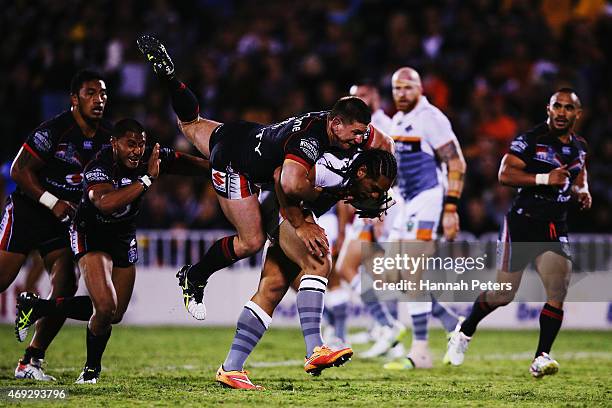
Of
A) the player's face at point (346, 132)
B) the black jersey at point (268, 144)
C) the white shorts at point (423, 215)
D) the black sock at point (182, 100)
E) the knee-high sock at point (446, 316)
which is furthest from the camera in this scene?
the knee-high sock at point (446, 316)

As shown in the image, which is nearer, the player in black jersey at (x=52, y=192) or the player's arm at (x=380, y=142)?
the player's arm at (x=380, y=142)

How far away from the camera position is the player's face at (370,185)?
7.72 meters

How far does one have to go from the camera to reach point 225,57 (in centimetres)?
1967

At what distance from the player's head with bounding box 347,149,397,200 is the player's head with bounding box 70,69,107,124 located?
2.65m

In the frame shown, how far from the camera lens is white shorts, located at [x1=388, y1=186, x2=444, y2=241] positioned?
10906mm

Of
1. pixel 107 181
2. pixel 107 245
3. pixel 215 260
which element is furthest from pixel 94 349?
pixel 107 181

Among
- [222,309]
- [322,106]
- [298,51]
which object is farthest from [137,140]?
[298,51]

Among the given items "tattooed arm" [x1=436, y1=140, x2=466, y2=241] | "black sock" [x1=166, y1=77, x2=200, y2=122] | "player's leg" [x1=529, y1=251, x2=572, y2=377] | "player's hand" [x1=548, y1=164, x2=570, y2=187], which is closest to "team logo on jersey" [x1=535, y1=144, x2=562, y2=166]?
"player's hand" [x1=548, y1=164, x2=570, y2=187]

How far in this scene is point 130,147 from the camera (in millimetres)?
8555

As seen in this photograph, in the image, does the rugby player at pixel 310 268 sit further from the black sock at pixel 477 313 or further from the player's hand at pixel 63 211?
the black sock at pixel 477 313

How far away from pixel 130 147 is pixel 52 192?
1.29 meters

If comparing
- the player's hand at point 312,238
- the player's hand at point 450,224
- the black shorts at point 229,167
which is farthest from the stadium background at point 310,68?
the player's hand at point 312,238

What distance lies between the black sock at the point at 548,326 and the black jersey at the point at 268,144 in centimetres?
295

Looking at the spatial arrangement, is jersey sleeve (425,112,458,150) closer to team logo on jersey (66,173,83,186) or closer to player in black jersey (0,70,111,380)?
player in black jersey (0,70,111,380)
